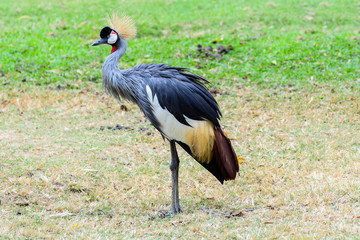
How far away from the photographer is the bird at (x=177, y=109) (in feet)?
15.6

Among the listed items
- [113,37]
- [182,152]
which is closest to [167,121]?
[113,37]

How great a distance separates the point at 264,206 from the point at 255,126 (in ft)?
8.19

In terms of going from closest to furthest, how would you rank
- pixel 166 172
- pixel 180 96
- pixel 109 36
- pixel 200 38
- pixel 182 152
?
pixel 180 96 < pixel 109 36 < pixel 166 172 < pixel 182 152 < pixel 200 38

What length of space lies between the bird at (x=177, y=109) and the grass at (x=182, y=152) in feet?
1.75

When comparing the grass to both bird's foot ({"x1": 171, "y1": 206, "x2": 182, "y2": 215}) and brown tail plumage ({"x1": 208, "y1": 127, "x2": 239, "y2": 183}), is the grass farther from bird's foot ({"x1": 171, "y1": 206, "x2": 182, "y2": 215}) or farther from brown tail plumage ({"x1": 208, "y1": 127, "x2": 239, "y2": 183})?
brown tail plumage ({"x1": 208, "y1": 127, "x2": 239, "y2": 183})

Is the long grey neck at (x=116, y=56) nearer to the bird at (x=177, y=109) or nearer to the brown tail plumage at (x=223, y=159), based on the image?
the bird at (x=177, y=109)

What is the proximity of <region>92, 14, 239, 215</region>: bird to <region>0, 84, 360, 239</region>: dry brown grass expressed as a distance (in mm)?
527

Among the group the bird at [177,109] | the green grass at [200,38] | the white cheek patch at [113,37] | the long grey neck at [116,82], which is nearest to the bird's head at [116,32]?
the white cheek patch at [113,37]

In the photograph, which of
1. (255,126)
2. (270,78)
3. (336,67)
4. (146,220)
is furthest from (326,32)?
(146,220)

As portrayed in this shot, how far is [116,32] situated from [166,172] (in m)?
1.77

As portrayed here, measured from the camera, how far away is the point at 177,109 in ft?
15.5

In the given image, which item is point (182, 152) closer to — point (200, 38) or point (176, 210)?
point (176, 210)

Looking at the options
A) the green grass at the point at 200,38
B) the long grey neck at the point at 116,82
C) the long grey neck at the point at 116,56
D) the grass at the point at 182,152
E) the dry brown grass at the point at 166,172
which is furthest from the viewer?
the green grass at the point at 200,38

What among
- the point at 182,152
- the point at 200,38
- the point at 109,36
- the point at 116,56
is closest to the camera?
the point at 116,56
